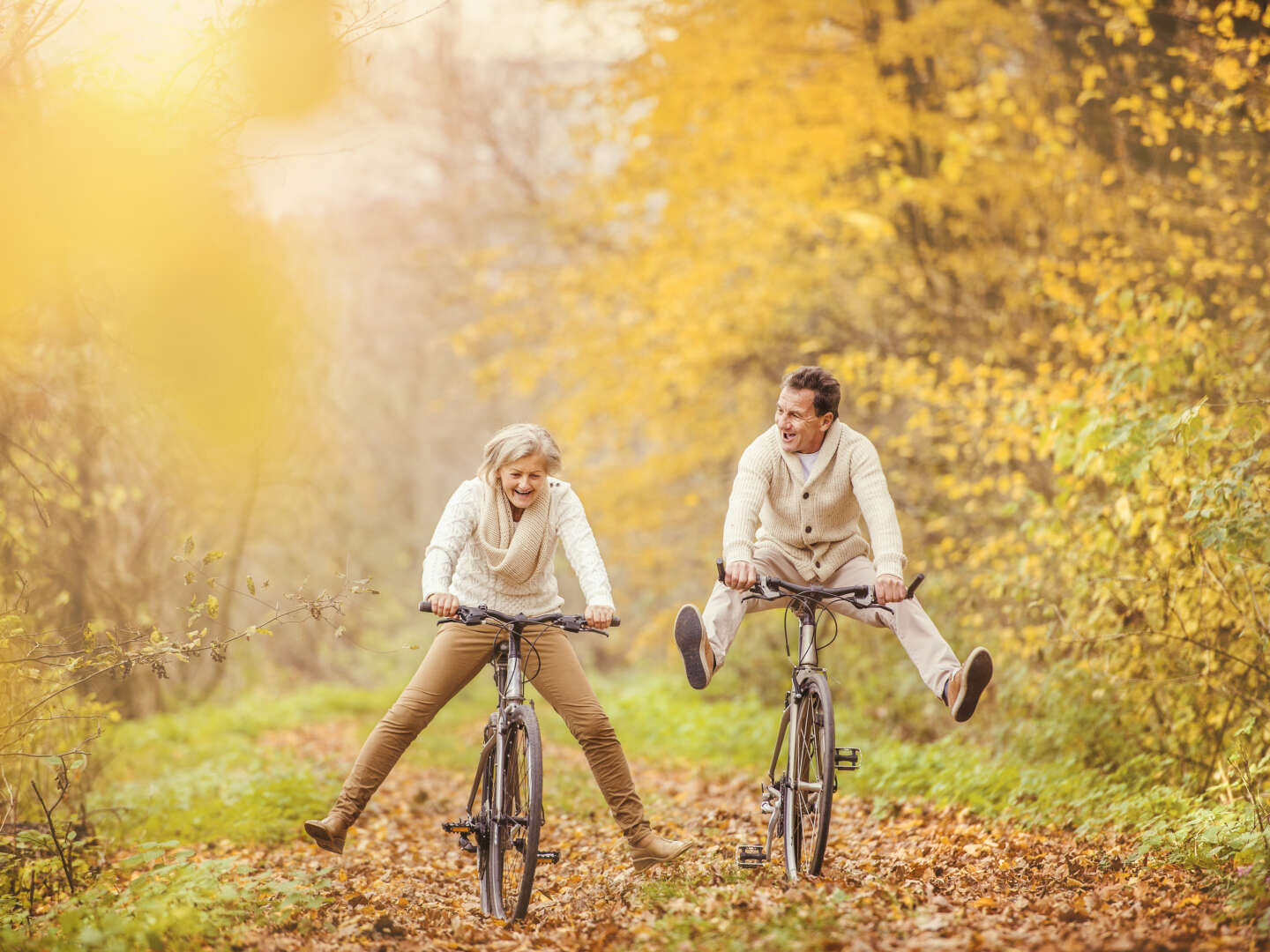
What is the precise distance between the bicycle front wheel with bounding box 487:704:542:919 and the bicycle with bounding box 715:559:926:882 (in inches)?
39.9

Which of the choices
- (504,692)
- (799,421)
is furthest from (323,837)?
(799,421)

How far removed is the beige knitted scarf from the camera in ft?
17.8

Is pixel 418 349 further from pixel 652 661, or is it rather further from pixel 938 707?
pixel 938 707

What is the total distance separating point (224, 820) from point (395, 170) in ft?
52.4

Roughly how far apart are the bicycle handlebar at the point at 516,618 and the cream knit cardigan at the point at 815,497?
76 centimetres

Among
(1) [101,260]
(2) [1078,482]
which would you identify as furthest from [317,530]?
(2) [1078,482]

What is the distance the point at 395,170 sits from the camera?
21.8 meters

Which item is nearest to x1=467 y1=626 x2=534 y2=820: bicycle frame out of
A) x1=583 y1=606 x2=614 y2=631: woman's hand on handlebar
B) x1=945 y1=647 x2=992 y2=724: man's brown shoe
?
x1=583 y1=606 x2=614 y2=631: woman's hand on handlebar

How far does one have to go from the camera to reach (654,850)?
547 centimetres

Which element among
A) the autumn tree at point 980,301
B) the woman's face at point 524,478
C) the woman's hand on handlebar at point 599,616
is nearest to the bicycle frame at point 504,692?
the woman's hand on handlebar at point 599,616

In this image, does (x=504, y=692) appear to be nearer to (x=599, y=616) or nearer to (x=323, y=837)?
(x=599, y=616)

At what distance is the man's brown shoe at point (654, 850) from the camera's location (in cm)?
546

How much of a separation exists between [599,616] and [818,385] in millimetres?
1429

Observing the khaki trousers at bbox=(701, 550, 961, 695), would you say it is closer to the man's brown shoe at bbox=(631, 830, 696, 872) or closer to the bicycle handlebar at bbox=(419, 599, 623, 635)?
the bicycle handlebar at bbox=(419, 599, 623, 635)
